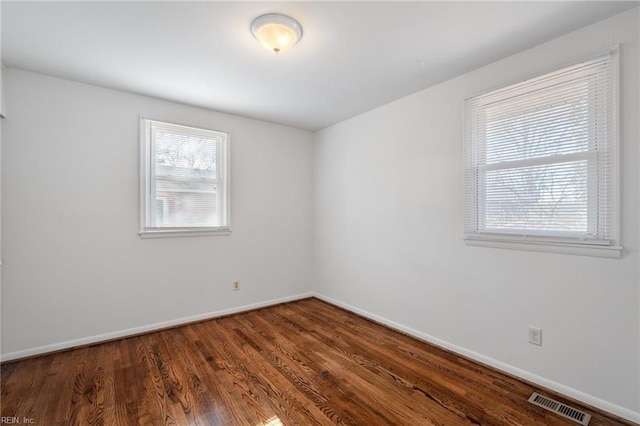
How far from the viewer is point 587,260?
6.31 ft

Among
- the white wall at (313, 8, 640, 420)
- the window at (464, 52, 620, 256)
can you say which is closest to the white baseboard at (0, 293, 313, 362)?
the white wall at (313, 8, 640, 420)

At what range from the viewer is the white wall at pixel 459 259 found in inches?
70.7

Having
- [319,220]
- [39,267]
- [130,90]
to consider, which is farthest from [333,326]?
[130,90]

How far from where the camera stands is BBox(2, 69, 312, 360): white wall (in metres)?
2.49

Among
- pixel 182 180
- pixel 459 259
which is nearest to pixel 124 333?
pixel 182 180

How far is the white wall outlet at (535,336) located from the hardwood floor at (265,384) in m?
0.32

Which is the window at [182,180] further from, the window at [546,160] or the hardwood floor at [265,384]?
the window at [546,160]

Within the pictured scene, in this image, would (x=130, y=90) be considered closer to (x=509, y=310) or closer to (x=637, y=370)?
(x=509, y=310)

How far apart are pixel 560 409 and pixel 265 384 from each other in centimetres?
199

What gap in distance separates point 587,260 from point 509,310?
653mm

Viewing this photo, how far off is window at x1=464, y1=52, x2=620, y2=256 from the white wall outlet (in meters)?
0.65

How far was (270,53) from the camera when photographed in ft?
7.35

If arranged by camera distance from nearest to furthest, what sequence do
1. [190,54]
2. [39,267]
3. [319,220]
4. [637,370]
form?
[637,370], [190,54], [39,267], [319,220]

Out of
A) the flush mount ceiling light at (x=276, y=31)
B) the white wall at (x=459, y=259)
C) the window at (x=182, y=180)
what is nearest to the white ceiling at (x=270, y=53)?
the flush mount ceiling light at (x=276, y=31)
